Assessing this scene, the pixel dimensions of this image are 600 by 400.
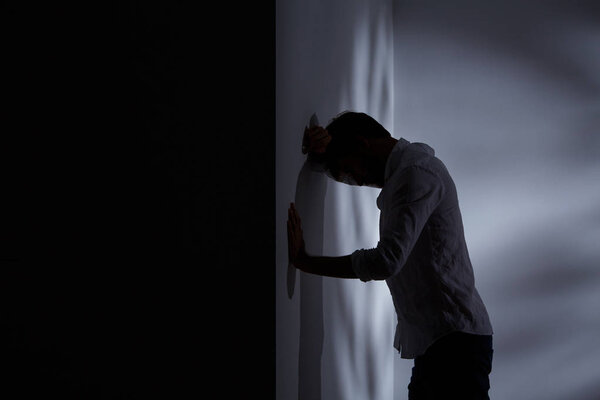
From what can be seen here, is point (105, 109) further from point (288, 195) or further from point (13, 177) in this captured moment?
point (288, 195)

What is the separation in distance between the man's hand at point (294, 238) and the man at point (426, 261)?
0.69 feet

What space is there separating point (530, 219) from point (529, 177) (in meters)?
0.19

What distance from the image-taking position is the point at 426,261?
1.41 m

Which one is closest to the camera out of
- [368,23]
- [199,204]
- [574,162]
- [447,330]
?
[199,204]

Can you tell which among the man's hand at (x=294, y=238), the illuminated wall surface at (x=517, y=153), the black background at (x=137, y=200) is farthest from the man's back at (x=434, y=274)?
the illuminated wall surface at (x=517, y=153)

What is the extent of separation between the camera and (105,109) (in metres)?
1.18

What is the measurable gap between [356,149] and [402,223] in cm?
27

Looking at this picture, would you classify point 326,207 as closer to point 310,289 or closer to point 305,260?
point 310,289

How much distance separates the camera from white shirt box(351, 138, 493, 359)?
122 cm

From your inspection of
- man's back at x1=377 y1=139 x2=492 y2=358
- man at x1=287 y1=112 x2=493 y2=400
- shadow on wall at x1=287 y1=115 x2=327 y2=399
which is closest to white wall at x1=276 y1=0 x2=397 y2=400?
shadow on wall at x1=287 y1=115 x2=327 y2=399

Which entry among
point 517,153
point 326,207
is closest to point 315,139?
point 326,207

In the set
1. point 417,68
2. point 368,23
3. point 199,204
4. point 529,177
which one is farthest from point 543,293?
point 199,204

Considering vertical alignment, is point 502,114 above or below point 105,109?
above

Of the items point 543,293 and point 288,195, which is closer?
point 288,195
